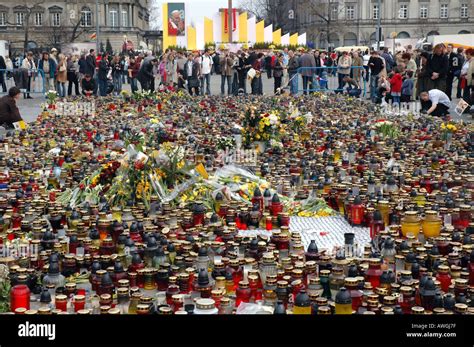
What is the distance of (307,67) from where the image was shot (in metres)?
26.6

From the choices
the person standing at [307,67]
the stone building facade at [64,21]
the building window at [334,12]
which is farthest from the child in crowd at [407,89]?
the building window at [334,12]

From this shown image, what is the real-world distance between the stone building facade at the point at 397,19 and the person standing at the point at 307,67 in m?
73.0

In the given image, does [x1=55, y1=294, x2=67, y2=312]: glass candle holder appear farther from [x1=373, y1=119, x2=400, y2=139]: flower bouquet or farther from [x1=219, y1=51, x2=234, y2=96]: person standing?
[x1=219, y1=51, x2=234, y2=96]: person standing

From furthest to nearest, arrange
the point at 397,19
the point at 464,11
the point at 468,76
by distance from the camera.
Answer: the point at 397,19, the point at 464,11, the point at 468,76

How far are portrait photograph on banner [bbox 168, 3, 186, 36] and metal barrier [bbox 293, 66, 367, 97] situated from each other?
3329cm

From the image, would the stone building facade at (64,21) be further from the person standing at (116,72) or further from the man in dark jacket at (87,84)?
the man in dark jacket at (87,84)

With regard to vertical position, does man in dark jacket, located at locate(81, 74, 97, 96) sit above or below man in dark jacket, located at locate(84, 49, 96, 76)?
below

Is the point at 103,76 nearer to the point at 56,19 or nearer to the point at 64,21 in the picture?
the point at 64,21

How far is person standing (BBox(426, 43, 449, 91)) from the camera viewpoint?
64.1 ft

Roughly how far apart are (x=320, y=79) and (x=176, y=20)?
117 feet

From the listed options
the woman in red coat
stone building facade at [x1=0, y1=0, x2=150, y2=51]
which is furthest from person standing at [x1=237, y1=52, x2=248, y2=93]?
stone building facade at [x1=0, y1=0, x2=150, y2=51]

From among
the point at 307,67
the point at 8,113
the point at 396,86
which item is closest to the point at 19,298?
the point at 8,113
